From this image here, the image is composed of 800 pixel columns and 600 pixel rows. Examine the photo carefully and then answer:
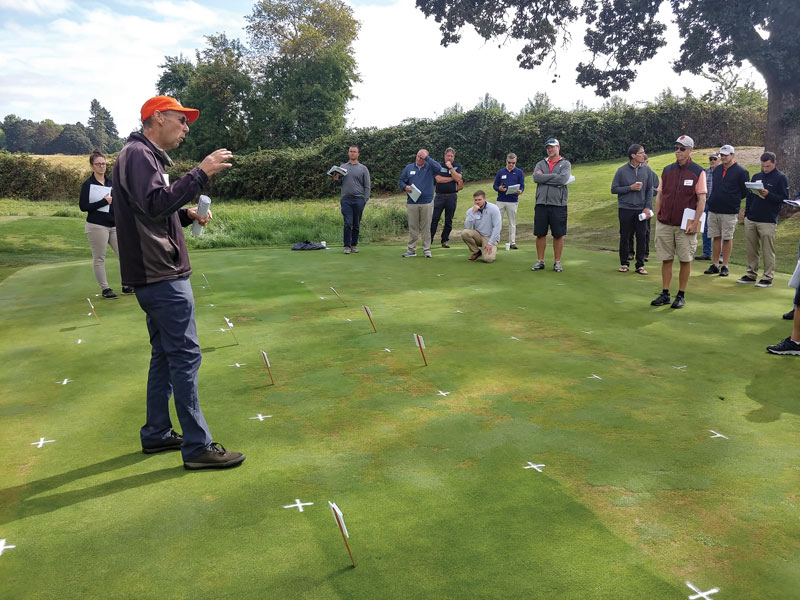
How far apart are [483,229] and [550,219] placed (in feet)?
5.02

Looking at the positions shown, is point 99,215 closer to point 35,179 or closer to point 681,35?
point 681,35

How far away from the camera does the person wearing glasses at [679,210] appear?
8.08m

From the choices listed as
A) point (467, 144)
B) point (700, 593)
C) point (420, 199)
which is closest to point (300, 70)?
point (467, 144)

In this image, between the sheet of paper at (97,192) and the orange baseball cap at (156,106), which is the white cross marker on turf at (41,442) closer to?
the orange baseball cap at (156,106)

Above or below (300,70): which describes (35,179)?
below

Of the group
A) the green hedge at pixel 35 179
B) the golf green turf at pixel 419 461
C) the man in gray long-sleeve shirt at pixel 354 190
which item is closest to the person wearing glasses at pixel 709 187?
the golf green turf at pixel 419 461

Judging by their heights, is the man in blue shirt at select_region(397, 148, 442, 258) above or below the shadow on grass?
above

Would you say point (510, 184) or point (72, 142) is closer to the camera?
point (510, 184)

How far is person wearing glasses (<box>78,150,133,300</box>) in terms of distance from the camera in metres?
8.36

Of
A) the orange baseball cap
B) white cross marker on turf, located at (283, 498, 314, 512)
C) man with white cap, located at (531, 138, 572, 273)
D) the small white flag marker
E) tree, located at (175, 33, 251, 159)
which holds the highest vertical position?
tree, located at (175, 33, 251, 159)

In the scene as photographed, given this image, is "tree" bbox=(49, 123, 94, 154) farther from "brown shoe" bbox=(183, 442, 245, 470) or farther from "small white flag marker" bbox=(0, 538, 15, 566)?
"small white flag marker" bbox=(0, 538, 15, 566)

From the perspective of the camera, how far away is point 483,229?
39.3 ft

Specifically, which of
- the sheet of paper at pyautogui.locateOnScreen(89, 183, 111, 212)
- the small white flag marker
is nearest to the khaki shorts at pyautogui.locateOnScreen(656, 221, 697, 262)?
the sheet of paper at pyautogui.locateOnScreen(89, 183, 111, 212)

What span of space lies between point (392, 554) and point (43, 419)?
10.0 ft
